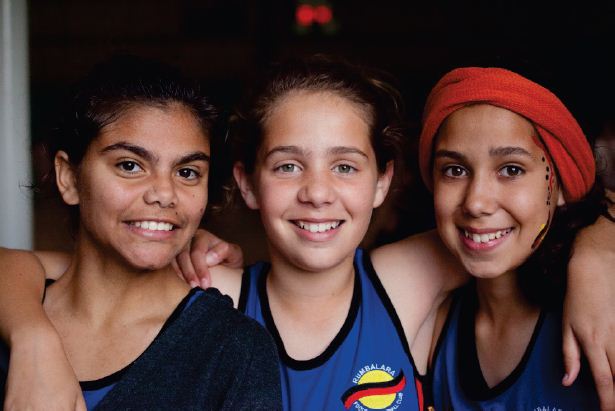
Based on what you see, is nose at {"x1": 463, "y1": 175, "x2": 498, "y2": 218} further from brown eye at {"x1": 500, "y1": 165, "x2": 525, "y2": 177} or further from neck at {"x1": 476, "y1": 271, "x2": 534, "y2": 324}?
neck at {"x1": 476, "y1": 271, "x2": 534, "y2": 324}

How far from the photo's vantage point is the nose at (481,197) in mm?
1628

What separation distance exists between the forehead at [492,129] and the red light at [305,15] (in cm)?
847

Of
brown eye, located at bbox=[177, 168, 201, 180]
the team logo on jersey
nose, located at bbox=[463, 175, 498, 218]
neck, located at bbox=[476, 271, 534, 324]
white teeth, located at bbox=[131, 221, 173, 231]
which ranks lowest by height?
the team logo on jersey

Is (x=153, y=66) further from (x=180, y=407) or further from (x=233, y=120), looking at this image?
(x=180, y=407)

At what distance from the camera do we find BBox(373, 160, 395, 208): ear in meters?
1.89

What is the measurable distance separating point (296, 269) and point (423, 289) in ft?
1.12

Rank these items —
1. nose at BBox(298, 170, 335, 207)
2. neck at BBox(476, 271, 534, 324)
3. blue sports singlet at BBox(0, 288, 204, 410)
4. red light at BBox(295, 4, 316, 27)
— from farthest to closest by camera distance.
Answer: red light at BBox(295, 4, 316, 27), neck at BBox(476, 271, 534, 324), nose at BBox(298, 170, 335, 207), blue sports singlet at BBox(0, 288, 204, 410)

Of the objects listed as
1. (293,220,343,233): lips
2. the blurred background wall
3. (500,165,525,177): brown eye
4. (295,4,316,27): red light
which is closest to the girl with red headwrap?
(500,165,525,177): brown eye

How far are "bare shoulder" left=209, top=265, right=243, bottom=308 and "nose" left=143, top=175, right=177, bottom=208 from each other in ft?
1.12


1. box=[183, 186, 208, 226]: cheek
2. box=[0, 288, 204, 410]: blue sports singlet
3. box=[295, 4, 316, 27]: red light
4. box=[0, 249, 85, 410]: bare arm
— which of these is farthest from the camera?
box=[295, 4, 316, 27]: red light

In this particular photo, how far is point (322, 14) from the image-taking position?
9875 mm

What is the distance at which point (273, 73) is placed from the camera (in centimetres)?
194

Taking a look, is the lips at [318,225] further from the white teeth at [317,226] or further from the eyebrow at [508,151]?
the eyebrow at [508,151]

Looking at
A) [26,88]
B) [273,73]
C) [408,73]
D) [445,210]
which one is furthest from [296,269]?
[408,73]
